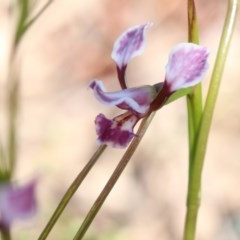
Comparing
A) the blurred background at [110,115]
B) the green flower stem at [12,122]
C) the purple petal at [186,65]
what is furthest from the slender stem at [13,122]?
the blurred background at [110,115]

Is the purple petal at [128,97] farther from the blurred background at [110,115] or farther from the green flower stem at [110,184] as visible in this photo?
the blurred background at [110,115]

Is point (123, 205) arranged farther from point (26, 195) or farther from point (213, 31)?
point (26, 195)

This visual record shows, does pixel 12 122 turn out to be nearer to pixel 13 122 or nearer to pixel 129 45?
pixel 13 122

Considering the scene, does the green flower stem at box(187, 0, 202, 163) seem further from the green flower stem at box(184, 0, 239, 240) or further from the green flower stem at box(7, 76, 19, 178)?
the green flower stem at box(7, 76, 19, 178)

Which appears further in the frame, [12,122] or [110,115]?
[110,115]

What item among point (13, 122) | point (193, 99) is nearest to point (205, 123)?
point (193, 99)

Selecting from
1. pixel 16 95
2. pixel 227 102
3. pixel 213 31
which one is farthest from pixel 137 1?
pixel 16 95
